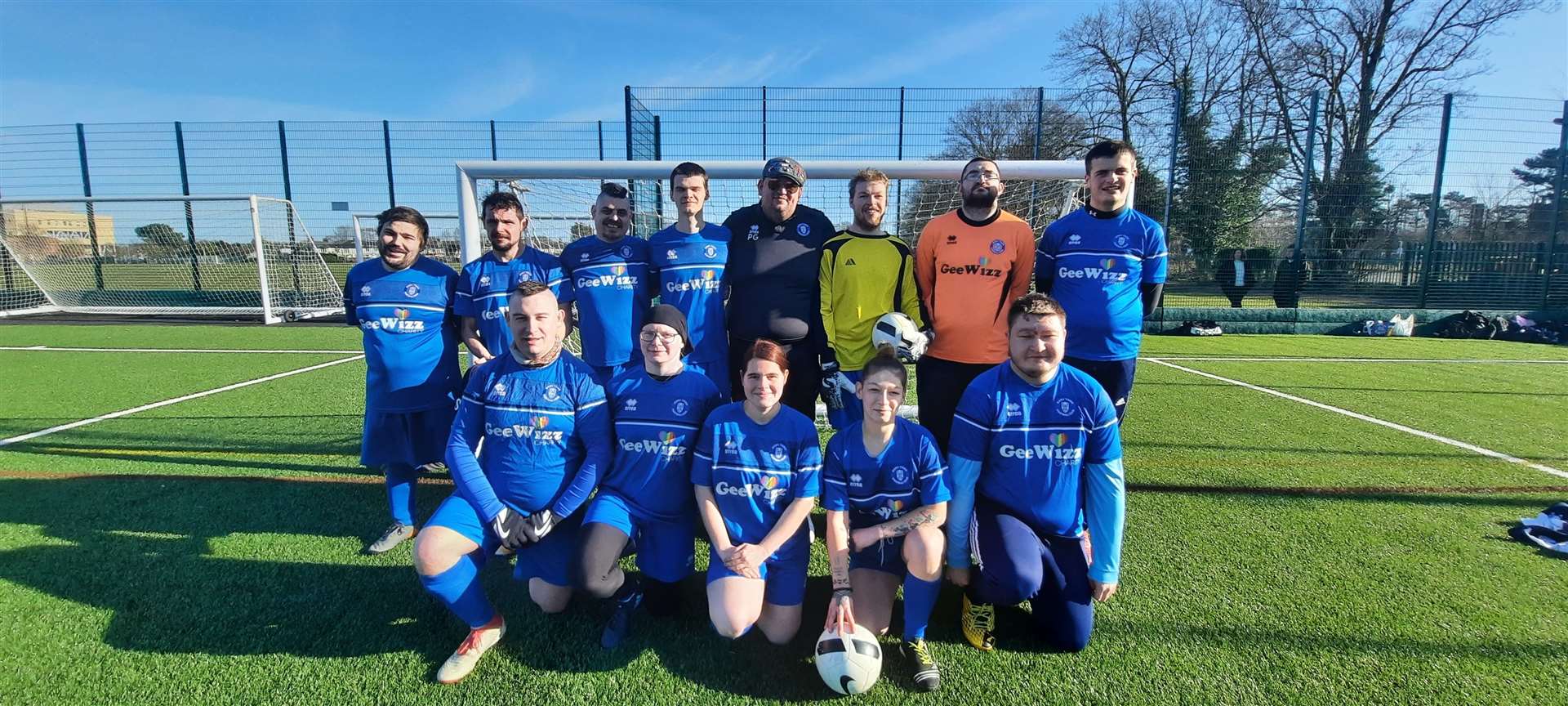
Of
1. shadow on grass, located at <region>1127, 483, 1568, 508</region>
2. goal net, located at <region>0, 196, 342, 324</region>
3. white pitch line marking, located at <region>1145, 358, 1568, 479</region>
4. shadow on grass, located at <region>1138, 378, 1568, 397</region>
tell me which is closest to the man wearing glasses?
shadow on grass, located at <region>1127, 483, 1568, 508</region>

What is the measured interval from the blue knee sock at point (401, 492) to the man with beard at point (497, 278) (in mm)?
703

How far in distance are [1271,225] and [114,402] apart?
762 inches

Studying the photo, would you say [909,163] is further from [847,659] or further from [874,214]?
[847,659]

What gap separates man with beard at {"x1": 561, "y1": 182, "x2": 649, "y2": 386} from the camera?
321 centimetres

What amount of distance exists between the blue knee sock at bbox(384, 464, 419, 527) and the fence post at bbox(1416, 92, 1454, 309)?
56.0 ft

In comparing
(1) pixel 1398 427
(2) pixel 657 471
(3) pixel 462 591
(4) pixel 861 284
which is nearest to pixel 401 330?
(3) pixel 462 591

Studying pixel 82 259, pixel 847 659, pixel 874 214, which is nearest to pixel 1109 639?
pixel 847 659

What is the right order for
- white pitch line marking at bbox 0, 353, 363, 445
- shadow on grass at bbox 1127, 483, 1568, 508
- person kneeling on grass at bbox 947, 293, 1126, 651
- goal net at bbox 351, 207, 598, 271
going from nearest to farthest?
person kneeling on grass at bbox 947, 293, 1126, 651 < shadow on grass at bbox 1127, 483, 1568, 508 < white pitch line marking at bbox 0, 353, 363, 445 < goal net at bbox 351, 207, 598, 271

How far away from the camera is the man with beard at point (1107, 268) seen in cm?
286

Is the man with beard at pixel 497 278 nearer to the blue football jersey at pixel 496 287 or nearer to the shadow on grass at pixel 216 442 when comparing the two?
the blue football jersey at pixel 496 287

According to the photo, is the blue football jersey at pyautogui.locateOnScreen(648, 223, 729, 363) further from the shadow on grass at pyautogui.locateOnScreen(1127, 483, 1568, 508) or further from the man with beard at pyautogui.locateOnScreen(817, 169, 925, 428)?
the shadow on grass at pyautogui.locateOnScreen(1127, 483, 1568, 508)

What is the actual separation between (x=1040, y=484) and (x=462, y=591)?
6.83 ft

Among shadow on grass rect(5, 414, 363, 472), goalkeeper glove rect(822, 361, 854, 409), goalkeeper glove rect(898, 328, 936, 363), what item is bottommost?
shadow on grass rect(5, 414, 363, 472)

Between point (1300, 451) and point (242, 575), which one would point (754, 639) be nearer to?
point (242, 575)
